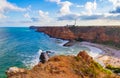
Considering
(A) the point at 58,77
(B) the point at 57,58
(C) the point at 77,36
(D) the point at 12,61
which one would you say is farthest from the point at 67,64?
(C) the point at 77,36

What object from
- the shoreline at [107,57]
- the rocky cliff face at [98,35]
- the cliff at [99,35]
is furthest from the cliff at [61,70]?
the rocky cliff face at [98,35]

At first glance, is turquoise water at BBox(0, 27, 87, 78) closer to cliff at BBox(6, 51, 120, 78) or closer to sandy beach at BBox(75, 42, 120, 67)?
sandy beach at BBox(75, 42, 120, 67)

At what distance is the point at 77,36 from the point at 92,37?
42.0 ft

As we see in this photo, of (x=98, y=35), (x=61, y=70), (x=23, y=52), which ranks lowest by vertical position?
(x=23, y=52)

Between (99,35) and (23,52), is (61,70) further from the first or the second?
(99,35)

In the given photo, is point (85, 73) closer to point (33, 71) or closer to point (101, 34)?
point (33, 71)

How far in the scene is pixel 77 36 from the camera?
14062cm

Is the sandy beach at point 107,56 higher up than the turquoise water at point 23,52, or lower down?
lower down

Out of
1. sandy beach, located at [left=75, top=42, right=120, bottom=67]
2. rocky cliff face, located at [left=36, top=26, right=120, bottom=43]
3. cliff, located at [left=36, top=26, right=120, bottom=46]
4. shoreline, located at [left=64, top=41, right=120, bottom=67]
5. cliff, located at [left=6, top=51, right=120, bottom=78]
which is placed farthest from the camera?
rocky cliff face, located at [left=36, top=26, right=120, bottom=43]

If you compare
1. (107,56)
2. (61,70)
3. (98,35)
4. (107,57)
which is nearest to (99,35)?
(98,35)

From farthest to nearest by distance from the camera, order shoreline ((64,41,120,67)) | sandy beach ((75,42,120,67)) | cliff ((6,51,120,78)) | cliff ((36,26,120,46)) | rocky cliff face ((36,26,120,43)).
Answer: rocky cliff face ((36,26,120,43)), cliff ((36,26,120,46)), sandy beach ((75,42,120,67)), shoreline ((64,41,120,67)), cliff ((6,51,120,78))

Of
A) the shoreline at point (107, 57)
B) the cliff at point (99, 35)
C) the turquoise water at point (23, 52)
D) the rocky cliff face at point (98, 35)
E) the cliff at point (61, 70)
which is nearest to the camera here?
the cliff at point (61, 70)

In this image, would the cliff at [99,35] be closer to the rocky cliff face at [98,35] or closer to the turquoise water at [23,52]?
the rocky cliff face at [98,35]

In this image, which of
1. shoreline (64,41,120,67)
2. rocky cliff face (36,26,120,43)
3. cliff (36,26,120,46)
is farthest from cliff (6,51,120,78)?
rocky cliff face (36,26,120,43)
